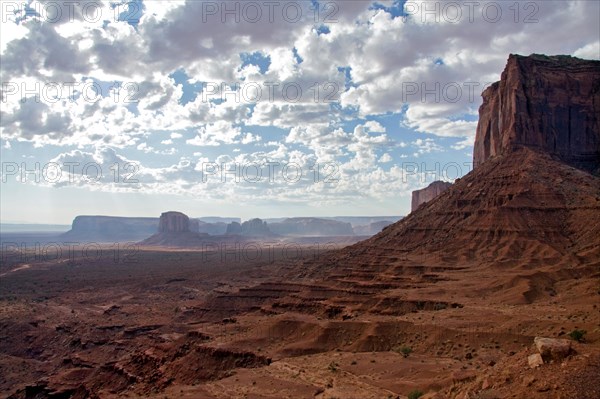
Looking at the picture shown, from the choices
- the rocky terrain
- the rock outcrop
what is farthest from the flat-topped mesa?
the rock outcrop

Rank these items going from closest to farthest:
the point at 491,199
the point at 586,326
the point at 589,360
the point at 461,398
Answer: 1. the point at 589,360
2. the point at 461,398
3. the point at 586,326
4. the point at 491,199

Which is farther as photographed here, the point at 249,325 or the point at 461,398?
the point at 249,325

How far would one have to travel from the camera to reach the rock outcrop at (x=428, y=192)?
151625mm

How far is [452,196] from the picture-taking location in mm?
76938

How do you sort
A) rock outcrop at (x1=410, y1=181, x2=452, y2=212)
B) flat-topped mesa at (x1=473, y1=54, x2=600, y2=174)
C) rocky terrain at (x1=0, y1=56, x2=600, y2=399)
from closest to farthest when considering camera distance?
rocky terrain at (x1=0, y1=56, x2=600, y2=399)
flat-topped mesa at (x1=473, y1=54, x2=600, y2=174)
rock outcrop at (x1=410, y1=181, x2=452, y2=212)

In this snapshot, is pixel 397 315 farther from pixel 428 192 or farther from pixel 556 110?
pixel 428 192

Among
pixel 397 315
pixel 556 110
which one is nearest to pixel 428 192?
pixel 556 110

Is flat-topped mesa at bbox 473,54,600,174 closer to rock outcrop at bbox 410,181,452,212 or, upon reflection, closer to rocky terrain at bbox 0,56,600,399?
rocky terrain at bbox 0,56,600,399

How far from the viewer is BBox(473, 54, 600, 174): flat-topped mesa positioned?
76.4 meters

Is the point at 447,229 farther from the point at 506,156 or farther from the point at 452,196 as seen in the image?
the point at 506,156

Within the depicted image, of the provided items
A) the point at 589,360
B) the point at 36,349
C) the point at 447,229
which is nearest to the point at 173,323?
the point at 36,349

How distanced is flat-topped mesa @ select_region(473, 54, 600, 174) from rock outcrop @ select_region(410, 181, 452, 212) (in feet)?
215

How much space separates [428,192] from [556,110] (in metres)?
88.9

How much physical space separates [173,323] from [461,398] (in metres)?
53.3
